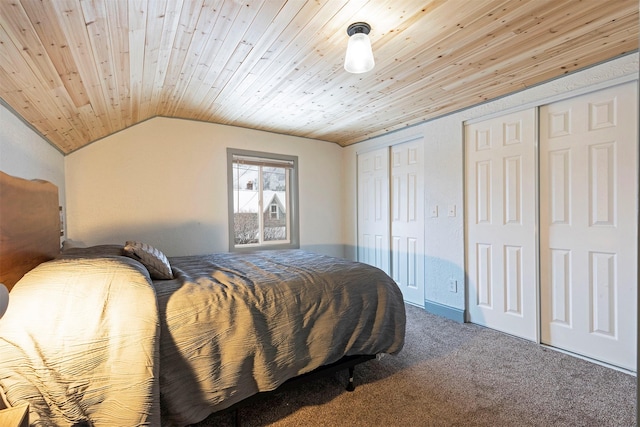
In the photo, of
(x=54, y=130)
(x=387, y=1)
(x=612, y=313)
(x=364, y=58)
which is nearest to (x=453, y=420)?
(x=612, y=313)

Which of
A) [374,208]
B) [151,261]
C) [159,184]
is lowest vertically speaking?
[151,261]

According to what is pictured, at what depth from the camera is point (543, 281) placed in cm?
248

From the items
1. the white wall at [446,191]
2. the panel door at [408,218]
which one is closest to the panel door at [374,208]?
the panel door at [408,218]

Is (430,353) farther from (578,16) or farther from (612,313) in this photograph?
(578,16)

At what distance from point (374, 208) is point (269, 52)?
8.88ft

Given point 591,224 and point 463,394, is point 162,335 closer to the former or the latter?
point 463,394

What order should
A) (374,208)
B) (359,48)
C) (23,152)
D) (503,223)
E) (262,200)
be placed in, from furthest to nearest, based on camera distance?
(374,208) < (262,200) < (503,223) < (23,152) < (359,48)

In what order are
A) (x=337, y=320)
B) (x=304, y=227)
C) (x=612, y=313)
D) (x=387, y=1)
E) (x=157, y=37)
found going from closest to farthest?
(x=387, y=1) → (x=157, y=37) → (x=337, y=320) → (x=612, y=313) → (x=304, y=227)

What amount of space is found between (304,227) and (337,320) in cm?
250

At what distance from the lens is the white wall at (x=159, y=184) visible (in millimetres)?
2832

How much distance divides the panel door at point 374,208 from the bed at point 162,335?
2125 millimetres

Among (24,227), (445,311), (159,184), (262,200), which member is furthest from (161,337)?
(445,311)

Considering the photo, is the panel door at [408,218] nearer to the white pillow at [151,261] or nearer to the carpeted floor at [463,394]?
the carpeted floor at [463,394]

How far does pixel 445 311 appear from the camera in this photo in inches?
124
